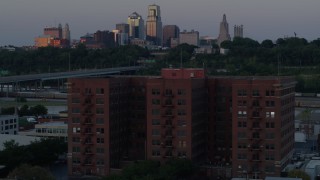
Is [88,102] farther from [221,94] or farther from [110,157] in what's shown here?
[221,94]

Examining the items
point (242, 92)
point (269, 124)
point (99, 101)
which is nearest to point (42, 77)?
point (99, 101)

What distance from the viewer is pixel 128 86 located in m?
21.7

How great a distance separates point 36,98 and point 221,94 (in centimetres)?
3123

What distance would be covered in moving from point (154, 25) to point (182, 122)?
11268 centimetres

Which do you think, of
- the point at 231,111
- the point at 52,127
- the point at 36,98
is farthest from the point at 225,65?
the point at 231,111

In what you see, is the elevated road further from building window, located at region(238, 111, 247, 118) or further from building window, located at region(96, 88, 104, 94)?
building window, located at region(238, 111, 247, 118)

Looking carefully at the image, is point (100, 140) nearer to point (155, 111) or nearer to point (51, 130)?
point (155, 111)

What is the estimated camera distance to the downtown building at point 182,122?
1928cm

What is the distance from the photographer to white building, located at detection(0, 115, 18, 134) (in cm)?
2622

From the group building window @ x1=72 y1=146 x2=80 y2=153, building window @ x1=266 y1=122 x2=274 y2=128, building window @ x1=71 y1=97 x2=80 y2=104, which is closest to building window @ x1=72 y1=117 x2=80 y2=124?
building window @ x1=71 y1=97 x2=80 y2=104

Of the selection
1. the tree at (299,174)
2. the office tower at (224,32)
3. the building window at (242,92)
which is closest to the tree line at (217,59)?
the building window at (242,92)

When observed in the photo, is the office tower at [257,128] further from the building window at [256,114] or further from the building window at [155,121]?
the building window at [155,121]

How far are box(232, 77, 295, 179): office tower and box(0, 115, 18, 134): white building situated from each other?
1073 centimetres

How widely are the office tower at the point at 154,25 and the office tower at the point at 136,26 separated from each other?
6.35 feet
